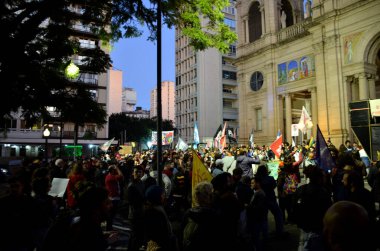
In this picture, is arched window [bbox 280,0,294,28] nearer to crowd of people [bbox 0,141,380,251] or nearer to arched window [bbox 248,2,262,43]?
arched window [bbox 248,2,262,43]

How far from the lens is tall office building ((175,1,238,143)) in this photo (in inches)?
2672

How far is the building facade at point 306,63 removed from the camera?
24703 mm

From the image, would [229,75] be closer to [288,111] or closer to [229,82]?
[229,82]

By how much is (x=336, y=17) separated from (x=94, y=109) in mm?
24601

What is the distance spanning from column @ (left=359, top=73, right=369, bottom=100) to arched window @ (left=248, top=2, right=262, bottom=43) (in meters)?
17.1

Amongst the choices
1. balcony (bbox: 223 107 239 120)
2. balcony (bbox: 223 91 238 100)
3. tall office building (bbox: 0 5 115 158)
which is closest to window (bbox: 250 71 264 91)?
tall office building (bbox: 0 5 115 158)

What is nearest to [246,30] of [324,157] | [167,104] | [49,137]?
[49,137]

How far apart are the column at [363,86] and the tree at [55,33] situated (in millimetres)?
20001

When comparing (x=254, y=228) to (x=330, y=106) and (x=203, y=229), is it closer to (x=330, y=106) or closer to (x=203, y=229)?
(x=203, y=229)

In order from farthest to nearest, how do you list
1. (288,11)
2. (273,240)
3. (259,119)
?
(288,11), (259,119), (273,240)

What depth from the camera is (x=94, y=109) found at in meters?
10.9

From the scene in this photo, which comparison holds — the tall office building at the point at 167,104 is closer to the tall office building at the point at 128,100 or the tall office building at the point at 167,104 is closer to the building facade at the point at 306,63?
the tall office building at the point at 128,100

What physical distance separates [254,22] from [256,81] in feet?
28.4

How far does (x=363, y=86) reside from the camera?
24.3m
